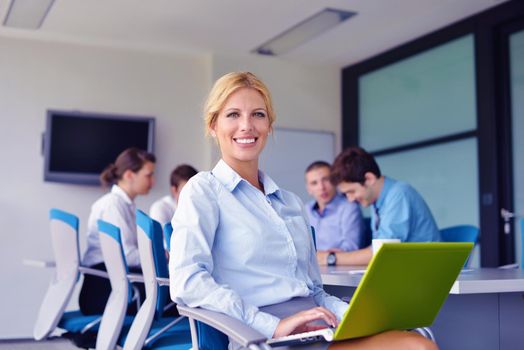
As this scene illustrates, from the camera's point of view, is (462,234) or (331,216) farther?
(331,216)

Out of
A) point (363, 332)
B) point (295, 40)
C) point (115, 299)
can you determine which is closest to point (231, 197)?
point (363, 332)

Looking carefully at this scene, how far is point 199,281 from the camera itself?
1684 millimetres

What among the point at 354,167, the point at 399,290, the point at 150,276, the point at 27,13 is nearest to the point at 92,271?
the point at 150,276

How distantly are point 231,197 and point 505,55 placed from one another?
13.9ft

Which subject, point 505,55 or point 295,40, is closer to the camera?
point 505,55

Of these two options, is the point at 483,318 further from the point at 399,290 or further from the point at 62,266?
the point at 62,266

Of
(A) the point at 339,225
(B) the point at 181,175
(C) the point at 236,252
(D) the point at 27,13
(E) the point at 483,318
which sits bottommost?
(E) the point at 483,318

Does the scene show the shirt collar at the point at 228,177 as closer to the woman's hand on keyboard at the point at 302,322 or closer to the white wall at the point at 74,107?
→ the woman's hand on keyboard at the point at 302,322

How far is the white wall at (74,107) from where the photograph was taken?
612cm

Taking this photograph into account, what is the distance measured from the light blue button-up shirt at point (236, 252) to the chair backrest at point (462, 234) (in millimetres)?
1881

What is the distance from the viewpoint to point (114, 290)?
10.4 ft

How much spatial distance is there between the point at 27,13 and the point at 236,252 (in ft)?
14.7

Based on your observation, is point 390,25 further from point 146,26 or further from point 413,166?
point 146,26

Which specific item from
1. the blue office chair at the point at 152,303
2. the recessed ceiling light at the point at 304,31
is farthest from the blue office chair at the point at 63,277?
the recessed ceiling light at the point at 304,31
